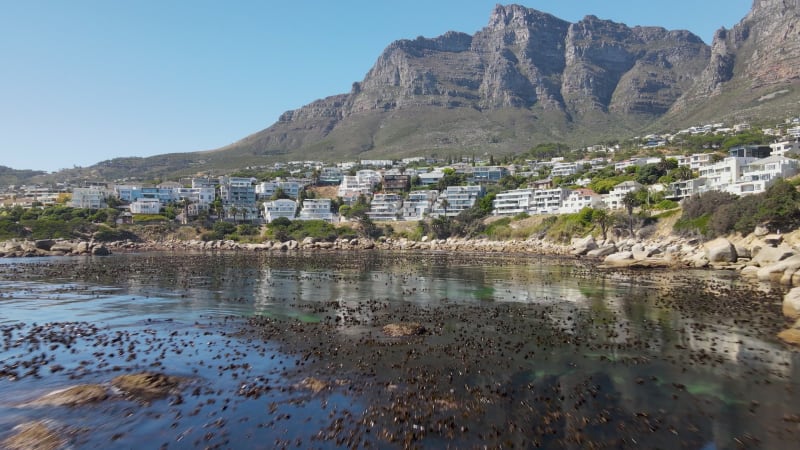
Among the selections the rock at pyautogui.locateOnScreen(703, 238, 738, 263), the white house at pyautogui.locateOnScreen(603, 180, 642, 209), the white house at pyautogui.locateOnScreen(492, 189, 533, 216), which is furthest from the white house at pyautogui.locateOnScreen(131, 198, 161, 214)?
the rock at pyautogui.locateOnScreen(703, 238, 738, 263)

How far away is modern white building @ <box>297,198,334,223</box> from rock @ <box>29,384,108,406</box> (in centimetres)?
13758

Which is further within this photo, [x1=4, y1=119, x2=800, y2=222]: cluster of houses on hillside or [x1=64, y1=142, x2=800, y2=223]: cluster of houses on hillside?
[x1=4, y1=119, x2=800, y2=222]: cluster of houses on hillside

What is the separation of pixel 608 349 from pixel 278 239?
112 m

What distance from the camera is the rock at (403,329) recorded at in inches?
1021

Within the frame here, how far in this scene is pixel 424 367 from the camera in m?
20.3

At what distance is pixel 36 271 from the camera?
2430 inches

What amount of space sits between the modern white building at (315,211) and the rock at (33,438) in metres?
140

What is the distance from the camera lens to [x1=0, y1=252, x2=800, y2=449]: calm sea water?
47.2ft

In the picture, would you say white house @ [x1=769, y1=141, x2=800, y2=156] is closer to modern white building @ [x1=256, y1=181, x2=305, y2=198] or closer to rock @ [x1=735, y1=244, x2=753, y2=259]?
rock @ [x1=735, y1=244, x2=753, y2=259]

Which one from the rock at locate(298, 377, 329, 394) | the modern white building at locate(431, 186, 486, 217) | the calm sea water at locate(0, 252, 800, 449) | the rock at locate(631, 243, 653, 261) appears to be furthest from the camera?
the modern white building at locate(431, 186, 486, 217)

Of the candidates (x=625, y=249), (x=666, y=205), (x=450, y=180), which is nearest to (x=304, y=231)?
(x=450, y=180)

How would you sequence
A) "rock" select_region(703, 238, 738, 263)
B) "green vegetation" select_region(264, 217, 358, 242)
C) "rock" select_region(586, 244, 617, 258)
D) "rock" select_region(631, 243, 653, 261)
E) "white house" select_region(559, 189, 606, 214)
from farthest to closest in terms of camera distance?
"green vegetation" select_region(264, 217, 358, 242)
"white house" select_region(559, 189, 606, 214)
"rock" select_region(586, 244, 617, 258)
"rock" select_region(631, 243, 653, 261)
"rock" select_region(703, 238, 738, 263)

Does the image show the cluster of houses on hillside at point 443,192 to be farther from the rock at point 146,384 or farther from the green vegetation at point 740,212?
the rock at point 146,384

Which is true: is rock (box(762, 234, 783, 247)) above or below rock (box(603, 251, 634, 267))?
above
